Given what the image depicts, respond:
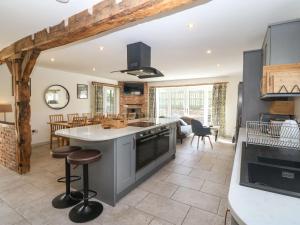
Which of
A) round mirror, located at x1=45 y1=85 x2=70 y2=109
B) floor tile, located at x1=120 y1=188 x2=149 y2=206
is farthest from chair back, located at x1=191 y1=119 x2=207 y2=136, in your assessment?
round mirror, located at x1=45 y1=85 x2=70 y2=109

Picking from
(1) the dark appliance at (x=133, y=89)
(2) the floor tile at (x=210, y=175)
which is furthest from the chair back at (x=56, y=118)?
(2) the floor tile at (x=210, y=175)

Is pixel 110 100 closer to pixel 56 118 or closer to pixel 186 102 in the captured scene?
pixel 56 118

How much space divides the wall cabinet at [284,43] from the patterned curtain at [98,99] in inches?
235

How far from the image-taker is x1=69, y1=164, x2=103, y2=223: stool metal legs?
1.95m

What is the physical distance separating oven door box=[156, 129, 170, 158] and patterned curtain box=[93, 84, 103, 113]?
4.14 meters

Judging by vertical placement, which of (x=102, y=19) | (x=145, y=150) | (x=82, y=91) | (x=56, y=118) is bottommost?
(x=145, y=150)

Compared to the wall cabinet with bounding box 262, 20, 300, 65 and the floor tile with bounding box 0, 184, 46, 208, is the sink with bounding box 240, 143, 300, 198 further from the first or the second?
the floor tile with bounding box 0, 184, 46, 208

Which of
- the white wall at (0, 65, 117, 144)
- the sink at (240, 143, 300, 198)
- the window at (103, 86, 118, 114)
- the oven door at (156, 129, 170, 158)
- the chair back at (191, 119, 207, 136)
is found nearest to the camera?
the sink at (240, 143, 300, 198)

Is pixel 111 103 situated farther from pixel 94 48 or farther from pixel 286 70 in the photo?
pixel 286 70

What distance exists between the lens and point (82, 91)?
6336 millimetres

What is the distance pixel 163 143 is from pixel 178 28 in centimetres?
212

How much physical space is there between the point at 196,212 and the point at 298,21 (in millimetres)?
2519

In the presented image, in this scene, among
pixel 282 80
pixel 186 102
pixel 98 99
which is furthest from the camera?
pixel 186 102

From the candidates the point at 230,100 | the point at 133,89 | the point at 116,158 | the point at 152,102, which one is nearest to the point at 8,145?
the point at 116,158
